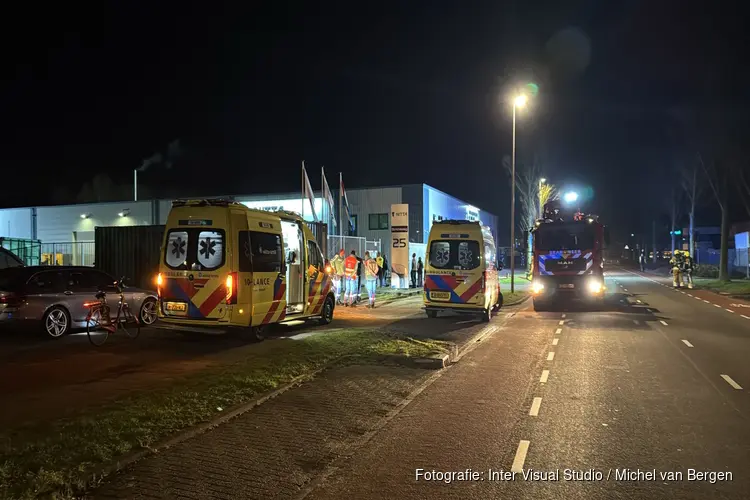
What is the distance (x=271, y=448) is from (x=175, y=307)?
6532 millimetres

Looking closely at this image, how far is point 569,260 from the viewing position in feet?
64.2

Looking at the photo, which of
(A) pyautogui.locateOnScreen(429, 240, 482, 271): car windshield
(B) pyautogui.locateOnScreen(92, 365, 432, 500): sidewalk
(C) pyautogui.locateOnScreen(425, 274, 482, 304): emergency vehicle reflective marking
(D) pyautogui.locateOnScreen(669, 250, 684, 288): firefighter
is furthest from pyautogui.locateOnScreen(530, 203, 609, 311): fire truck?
(D) pyautogui.locateOnScreen(669, 250, 684, 288): firefighter

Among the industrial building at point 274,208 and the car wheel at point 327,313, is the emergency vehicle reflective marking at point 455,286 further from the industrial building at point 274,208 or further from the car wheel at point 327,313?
the industrial building at point 274,208

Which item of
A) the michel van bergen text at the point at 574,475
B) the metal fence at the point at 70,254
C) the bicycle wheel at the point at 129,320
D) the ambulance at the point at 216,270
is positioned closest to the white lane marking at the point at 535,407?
the michel van bergen text at the point at 574,475

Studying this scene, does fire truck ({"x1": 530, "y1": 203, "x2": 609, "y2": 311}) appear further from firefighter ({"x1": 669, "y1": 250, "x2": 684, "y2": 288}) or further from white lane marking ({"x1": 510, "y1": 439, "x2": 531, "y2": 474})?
firefighter ({"x1": 669, "y1": 250, "x2": 684, "y2": 288})

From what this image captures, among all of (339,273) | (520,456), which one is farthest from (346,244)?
(520,456)

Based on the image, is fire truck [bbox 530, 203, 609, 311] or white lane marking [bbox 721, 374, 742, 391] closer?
white lane marking [bbox 721, 374, 742, 391]

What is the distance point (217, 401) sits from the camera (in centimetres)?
704

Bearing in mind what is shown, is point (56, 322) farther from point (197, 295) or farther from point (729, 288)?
point (729, 288)

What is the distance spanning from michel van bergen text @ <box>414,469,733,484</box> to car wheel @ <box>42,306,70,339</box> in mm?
9631

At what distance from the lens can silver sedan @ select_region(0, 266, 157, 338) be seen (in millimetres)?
11312

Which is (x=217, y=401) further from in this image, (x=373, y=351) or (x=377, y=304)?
(x=377, y=304)

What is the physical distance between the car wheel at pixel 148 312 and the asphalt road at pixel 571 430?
791 centimetres

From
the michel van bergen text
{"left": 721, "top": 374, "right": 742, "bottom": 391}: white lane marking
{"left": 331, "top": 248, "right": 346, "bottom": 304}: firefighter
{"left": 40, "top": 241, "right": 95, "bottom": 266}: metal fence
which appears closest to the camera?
the michel van bergen text
